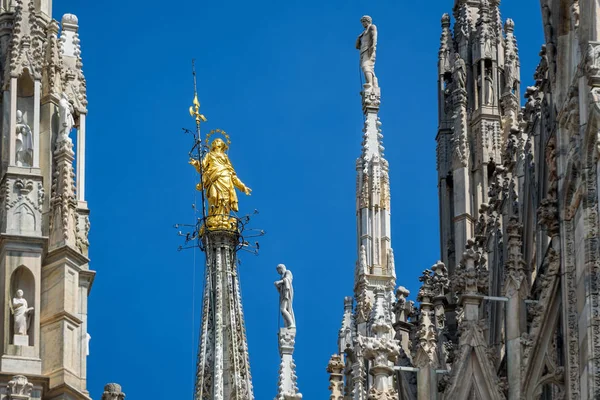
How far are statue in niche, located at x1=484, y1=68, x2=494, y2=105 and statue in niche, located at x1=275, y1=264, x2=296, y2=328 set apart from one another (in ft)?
35.1

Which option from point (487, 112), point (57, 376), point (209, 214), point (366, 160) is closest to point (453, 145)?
point (487, 112)

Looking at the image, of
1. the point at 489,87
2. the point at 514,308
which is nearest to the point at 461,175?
the point at 489,87

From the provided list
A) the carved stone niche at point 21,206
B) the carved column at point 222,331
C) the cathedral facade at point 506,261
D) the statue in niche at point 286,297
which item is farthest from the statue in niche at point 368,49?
the carved column at point 222,331

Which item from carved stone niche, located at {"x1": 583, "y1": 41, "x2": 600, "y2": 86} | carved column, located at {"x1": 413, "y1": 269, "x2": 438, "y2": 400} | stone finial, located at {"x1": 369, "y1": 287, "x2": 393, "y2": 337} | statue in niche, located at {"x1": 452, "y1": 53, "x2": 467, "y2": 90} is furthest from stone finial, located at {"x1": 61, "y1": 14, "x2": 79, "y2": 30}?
statue in niche, located at {"x1": 452, "y1": 53, "x2": 467, "y2": 90}

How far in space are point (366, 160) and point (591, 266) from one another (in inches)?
483

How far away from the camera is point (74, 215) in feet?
157

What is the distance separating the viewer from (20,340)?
46406mm

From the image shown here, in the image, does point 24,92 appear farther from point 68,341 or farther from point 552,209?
point 552,209

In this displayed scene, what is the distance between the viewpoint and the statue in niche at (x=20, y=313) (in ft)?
153

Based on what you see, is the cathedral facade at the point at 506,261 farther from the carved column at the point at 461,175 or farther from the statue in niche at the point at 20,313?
the statue in niche at the point at 20,313

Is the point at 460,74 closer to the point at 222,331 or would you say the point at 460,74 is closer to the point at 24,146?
the point at 222,331

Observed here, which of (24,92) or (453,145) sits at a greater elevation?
(453,145)

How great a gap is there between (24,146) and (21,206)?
1.07 m

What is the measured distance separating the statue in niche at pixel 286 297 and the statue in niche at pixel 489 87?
421 inches
